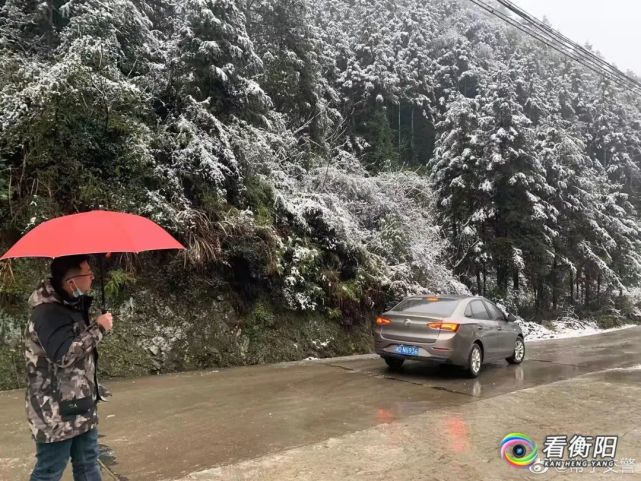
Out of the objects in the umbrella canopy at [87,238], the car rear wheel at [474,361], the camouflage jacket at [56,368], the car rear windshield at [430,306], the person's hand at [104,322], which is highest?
the umbrella canopy at [87,238]

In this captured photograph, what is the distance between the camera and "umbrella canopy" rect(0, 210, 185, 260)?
9.86ft

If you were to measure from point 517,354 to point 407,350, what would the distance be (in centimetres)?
355

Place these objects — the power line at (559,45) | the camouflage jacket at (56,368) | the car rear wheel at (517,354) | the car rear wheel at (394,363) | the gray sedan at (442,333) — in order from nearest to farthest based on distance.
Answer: the camouflage jacket at (56,368), the gray sedan at (442,333), the car rear wheel at (394,363), the power line at (559,45), the car rear wheel at (517,354)

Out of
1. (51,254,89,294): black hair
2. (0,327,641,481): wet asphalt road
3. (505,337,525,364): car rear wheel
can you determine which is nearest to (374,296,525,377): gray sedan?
(0,327,641,481): wet asphalt road

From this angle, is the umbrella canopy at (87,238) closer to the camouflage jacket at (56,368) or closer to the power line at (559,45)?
the camouflage jacket at (56,368)

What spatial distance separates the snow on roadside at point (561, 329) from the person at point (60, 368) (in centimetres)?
1738

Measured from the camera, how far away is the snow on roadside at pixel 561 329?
1920 cm

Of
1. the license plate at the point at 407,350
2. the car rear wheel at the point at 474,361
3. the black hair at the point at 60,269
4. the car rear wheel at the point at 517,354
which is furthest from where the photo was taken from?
the car rear wheel at the point at 517,354

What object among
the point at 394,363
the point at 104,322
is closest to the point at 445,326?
the point at 394,363

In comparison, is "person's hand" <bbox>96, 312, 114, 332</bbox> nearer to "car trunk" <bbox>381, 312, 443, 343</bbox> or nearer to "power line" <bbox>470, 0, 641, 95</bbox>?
"car trunk" <bbox>381, 312, 443, 343</bbox>

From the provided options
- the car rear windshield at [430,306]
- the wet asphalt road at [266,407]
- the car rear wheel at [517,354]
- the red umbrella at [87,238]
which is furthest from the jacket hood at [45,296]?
the car rear wheel at [517,354]

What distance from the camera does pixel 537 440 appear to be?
5.31 meters

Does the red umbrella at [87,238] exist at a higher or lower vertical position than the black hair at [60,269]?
higher

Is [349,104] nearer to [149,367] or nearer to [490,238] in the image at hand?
[490,238]
